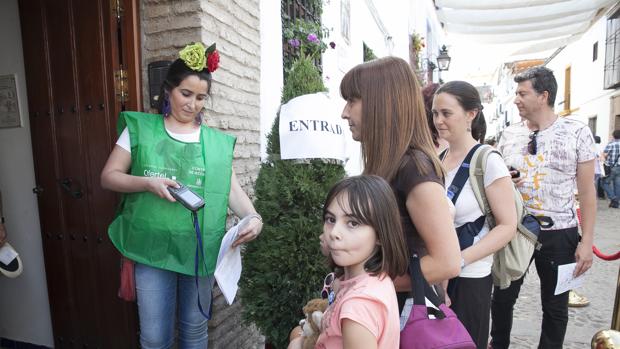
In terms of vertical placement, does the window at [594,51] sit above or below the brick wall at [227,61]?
Answer: above

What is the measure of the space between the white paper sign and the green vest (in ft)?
1.85

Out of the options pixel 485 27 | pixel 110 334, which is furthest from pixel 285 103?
pixel 485 27

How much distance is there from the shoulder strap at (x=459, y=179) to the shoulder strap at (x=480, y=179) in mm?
24

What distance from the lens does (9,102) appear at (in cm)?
→ 302

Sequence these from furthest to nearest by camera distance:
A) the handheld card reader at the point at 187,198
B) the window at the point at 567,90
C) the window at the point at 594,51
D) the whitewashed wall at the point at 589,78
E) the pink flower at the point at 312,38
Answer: the window at the point at 567,90 < the window at the point at 594,51 < the whitewashed wall at the point at 589,78 < the pink flower at the point at 312,38 < the handheld card reader at the point at 187,198

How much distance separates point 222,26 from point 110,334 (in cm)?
226

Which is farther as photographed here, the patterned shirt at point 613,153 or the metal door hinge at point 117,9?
the patterned shirt at point 613,153

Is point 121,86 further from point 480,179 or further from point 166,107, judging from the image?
point 480,179

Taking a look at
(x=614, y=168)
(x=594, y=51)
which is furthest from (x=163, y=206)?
(x=594, y=51)

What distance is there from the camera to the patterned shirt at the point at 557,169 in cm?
259

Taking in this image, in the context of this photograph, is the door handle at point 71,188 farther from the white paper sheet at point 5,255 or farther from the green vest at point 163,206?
the green vest at point 163,206

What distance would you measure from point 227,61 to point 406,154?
192 cm

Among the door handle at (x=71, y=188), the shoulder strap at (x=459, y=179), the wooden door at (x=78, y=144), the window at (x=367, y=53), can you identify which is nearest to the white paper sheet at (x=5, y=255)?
the wooden door at (x=78, y=144)

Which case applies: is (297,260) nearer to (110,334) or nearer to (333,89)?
(110,334)
